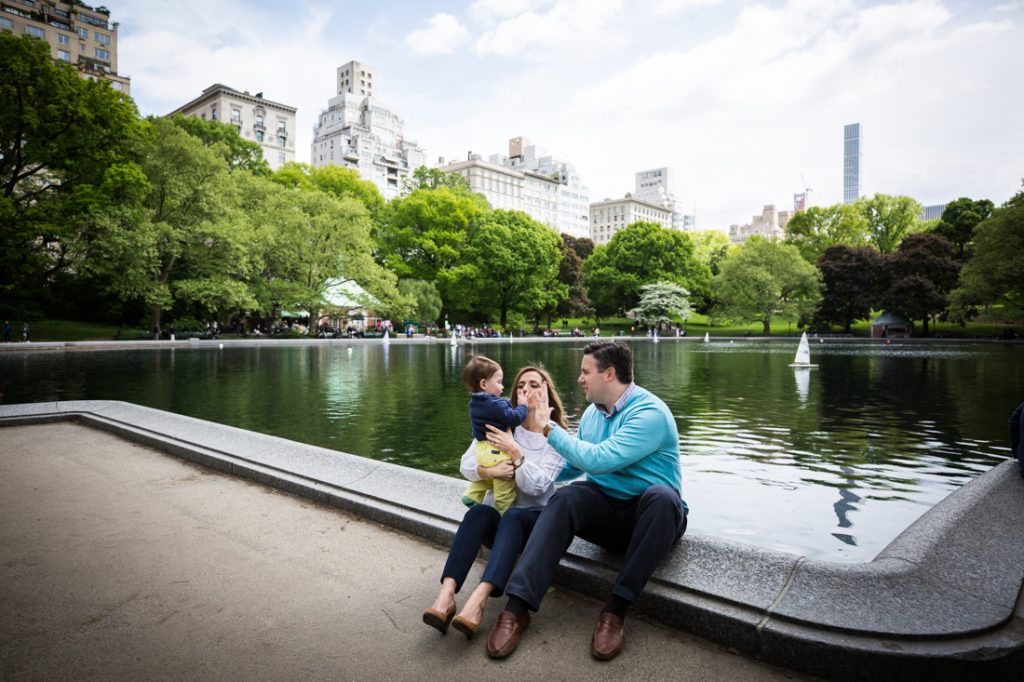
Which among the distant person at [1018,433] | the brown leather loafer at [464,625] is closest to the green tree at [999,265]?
the distant person at [1018,433]

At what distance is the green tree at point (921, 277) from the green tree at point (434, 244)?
41314 millimetres

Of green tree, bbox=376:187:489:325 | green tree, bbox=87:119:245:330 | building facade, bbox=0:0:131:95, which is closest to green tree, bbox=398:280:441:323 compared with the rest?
green tree, bbox=376:187:489:325

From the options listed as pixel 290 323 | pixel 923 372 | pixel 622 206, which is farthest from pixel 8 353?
pixel 622 206

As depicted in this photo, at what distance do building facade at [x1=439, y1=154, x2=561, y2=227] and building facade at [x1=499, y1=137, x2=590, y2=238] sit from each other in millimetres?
4432

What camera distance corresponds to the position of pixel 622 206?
546 feet

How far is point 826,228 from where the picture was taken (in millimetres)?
80375

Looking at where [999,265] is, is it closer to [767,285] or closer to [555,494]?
[767,285]

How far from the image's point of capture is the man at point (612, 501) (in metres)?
2.99

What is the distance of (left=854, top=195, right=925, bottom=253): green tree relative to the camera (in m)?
77.8

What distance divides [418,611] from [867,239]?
9084 centimetres

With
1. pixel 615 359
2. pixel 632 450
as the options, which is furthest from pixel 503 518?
pixel 615 359

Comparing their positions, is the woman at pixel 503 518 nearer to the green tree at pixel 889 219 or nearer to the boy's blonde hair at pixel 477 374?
the boy's blonde hair at pixel 477 374

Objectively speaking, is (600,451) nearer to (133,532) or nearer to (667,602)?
(667,602)

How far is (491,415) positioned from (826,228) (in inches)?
3505
